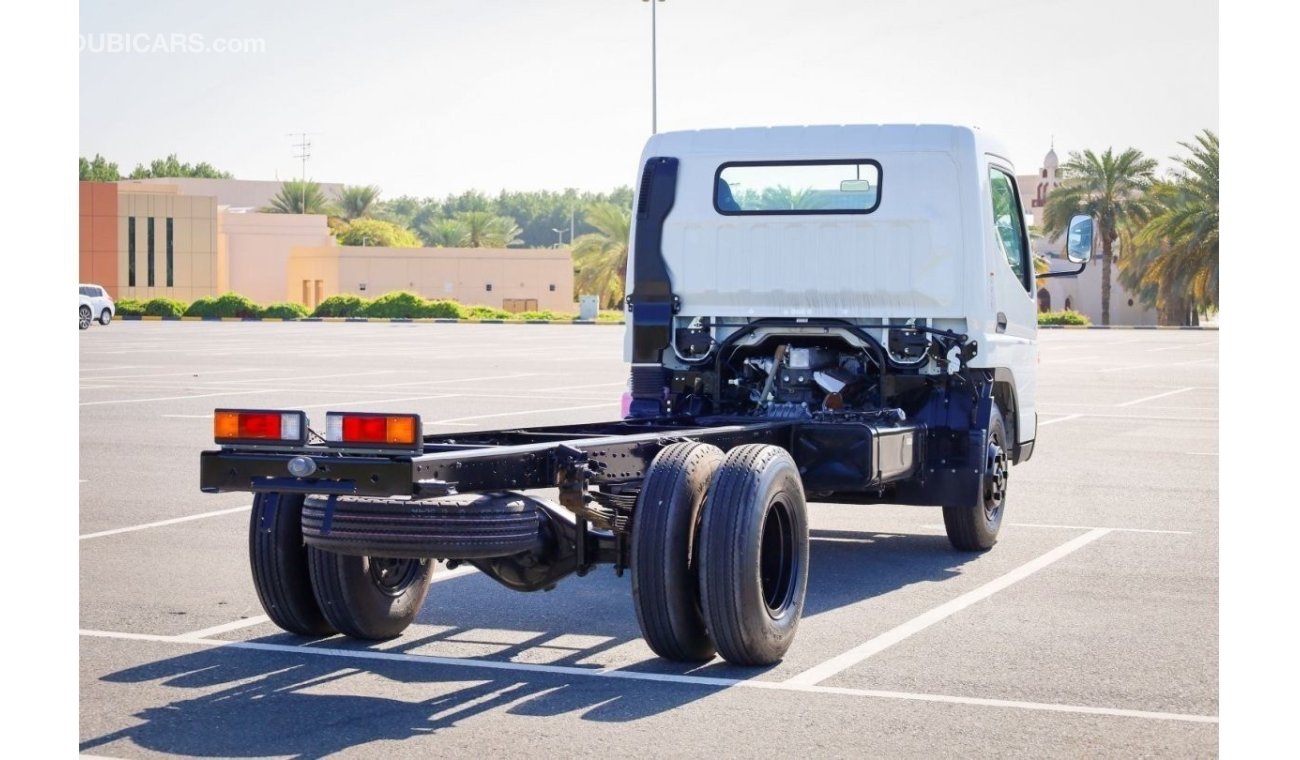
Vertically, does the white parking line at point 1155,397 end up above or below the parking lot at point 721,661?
above

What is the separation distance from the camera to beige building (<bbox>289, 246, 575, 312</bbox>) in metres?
93.9

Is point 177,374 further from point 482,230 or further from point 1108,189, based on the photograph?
point 482,230

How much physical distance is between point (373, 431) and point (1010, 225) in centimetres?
585

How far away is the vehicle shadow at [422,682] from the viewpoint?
20.4 feet

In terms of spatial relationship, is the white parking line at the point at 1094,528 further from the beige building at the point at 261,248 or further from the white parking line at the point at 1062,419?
the beige building at the point at 261,248

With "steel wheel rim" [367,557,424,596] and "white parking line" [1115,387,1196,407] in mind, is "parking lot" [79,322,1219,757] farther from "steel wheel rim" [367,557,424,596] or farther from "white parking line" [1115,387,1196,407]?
"white parking line" [1115,387,1196,407]

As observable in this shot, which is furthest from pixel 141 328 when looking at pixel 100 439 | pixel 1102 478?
pixel 1102 478

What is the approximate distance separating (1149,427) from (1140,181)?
53105 mm

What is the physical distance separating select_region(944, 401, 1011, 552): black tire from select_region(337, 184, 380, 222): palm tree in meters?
117

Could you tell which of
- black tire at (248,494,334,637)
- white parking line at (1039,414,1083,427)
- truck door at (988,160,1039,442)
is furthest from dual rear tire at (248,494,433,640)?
white parking line at (1039,414,1083,427)

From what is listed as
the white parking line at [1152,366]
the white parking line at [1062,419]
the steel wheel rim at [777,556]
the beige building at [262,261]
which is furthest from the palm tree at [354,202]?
the steel wheel rim at [777,556]

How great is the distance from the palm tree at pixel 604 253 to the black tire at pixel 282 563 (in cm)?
7754

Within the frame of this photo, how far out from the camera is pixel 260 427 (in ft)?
22.0
